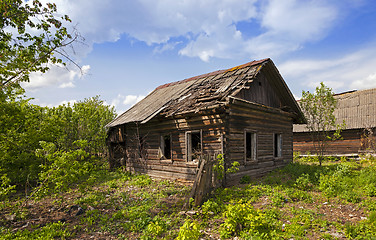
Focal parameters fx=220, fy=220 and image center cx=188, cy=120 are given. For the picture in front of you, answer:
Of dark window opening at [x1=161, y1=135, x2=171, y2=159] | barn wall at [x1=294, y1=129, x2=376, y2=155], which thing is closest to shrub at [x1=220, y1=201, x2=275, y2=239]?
dark window opening at [x1=161, y1=135, x2=171, y2=159]

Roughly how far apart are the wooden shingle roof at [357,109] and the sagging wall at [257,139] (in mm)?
4869

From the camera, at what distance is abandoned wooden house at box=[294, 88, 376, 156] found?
17234mm

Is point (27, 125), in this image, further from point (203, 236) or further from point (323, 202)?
point (323, 202)

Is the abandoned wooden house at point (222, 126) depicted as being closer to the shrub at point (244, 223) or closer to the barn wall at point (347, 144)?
the shrub at point (244, 223)

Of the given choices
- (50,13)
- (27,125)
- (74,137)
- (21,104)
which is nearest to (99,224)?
(27,125)

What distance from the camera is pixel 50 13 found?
717cm

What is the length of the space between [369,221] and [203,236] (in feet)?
12.8

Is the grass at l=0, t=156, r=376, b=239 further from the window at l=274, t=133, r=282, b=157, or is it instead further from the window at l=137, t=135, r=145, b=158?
the window at l=137, t=135, r=145, b=158

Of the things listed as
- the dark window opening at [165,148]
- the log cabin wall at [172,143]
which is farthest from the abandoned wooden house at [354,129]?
the log cabin wall at [172,143]

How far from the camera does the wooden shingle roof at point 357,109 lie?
17609mm

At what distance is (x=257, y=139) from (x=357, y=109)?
13.9 m

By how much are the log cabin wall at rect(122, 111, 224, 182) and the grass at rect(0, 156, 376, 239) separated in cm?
128

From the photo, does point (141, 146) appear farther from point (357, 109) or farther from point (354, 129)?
point (357, 109)

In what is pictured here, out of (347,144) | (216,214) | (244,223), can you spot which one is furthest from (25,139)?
(347,144)
